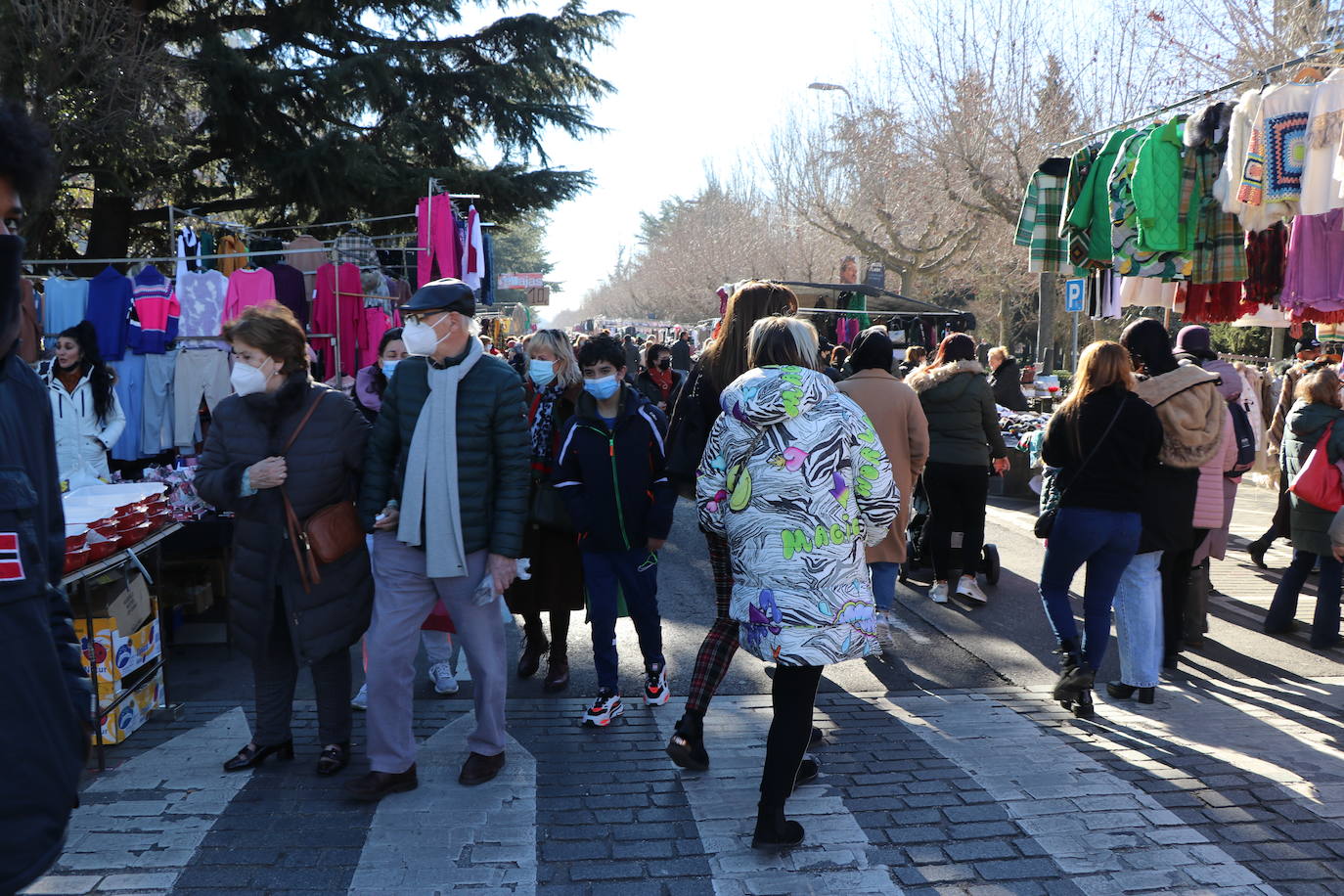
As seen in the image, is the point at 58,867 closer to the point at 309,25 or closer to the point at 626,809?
the point at 626,809

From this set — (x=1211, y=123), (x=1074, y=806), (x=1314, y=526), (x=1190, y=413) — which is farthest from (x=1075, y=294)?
(x=1074, y=806)

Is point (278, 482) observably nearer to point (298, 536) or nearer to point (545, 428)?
point (298, 536)

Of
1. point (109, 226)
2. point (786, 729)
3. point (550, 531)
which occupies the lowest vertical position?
point (786, 729)

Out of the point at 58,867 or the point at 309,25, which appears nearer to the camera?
the point at 58,867

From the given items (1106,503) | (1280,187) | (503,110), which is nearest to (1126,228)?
(1280,187)

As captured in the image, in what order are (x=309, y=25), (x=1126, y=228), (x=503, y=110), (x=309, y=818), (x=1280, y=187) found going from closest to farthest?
1. (x=309, y=818)
2. (x=1280, y=187)
3. (x=1126, y=228)
4. (x=309, y=25)
5. (x=503, y=110)

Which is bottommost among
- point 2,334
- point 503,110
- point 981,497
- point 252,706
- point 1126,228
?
point 252,706

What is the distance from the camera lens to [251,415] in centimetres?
407

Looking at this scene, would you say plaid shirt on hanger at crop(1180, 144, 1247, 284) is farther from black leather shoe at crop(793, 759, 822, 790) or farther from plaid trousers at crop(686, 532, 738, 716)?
black leather shoe at crop(793, 759, 822, 790)

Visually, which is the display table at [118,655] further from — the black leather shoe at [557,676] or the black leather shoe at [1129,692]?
the black leather shoe at [1129,692]

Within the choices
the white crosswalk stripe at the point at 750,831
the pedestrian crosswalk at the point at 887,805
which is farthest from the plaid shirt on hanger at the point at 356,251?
the white crosswalk stripe at the point at 750,831

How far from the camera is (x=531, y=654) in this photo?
225 inches

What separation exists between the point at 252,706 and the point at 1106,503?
4480mm

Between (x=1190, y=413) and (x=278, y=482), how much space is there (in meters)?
4.67
